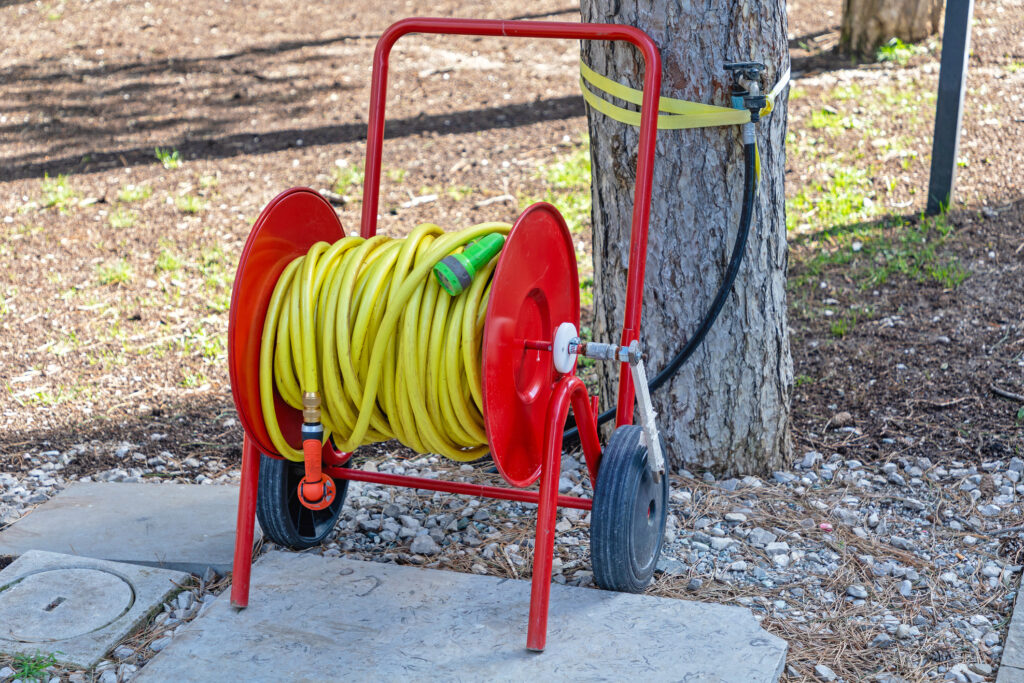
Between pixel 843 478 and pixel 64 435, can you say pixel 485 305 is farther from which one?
pixel 64 435

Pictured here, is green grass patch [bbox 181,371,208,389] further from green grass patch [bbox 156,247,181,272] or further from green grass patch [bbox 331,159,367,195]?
green grass patch [bbox 331,159,367,195]

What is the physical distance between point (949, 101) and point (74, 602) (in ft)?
16.2

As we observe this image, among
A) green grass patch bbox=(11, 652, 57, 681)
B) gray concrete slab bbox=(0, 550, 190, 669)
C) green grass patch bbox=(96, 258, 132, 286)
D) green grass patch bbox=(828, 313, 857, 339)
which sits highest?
green grass patch bbox=(828, 313, 857, 339)

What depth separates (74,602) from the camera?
310cm

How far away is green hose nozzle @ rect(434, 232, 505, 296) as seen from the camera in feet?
8.48

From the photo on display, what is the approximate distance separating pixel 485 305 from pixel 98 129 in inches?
261

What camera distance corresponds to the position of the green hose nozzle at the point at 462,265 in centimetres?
259

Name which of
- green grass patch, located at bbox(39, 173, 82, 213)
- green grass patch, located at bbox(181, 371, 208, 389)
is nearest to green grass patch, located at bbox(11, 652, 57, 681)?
green grass patch, located at bbox(181, 371, 208, 389)

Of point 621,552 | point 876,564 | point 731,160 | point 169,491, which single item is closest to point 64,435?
point 169,491

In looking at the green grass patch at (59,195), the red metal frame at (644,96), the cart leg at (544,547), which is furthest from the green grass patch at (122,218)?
the cart leg at (544,547)

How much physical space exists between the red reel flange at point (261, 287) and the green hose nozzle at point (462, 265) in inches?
18.9

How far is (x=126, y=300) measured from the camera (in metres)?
5.68

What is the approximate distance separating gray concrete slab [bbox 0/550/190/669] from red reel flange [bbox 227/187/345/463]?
0.71m

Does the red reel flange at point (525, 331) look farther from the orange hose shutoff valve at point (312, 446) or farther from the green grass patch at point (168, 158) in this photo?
the green grass patch at point (168, 158)
